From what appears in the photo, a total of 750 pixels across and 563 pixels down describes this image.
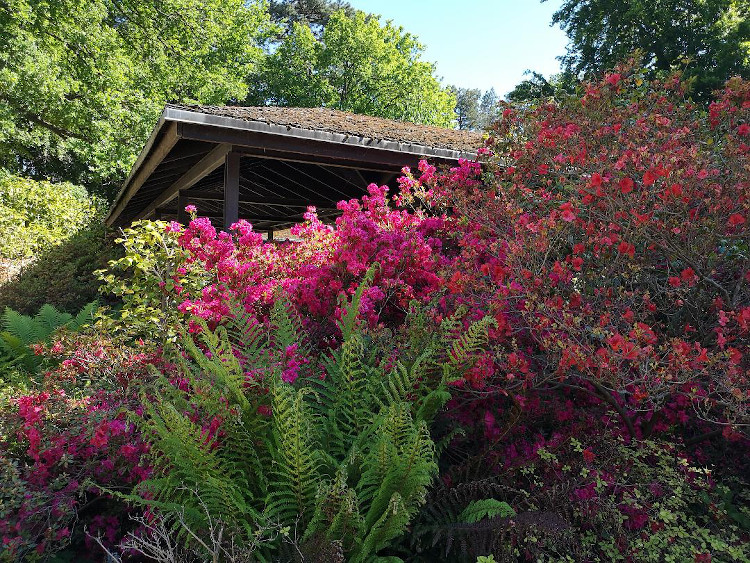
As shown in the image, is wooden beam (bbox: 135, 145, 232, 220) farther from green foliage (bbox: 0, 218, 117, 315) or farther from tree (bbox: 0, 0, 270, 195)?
tree (bbox: 0, 0, 270, 195)

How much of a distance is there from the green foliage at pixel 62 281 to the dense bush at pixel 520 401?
503 cm

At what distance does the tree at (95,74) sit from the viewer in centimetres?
1288

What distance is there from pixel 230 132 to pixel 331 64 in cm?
2088

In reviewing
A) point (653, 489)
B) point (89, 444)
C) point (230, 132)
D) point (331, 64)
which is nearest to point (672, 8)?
point (331, 64)

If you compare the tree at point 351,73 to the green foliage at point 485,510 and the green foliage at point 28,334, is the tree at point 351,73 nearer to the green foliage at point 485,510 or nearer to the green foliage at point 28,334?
the green foliage at point 28,334

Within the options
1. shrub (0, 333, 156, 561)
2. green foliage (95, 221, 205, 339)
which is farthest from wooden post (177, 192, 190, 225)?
shrub (0, 333, 156, 561)

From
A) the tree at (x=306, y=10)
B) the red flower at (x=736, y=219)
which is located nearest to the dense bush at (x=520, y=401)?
the red flower at (x=736, y=219)

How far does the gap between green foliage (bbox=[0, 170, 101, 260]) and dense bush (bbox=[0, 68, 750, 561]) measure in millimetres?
8988

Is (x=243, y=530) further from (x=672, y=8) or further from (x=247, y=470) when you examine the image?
(x=672, y=8)

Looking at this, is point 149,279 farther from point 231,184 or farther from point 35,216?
point 35,216

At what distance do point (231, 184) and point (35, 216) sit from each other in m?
9.66

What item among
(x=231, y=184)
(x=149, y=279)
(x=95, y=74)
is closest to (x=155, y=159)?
(x=231, y=184)

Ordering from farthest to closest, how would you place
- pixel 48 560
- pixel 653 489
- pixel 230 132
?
pixel 230 132 < pixel 653 489 < pixel 48 560

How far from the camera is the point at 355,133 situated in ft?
17.2
